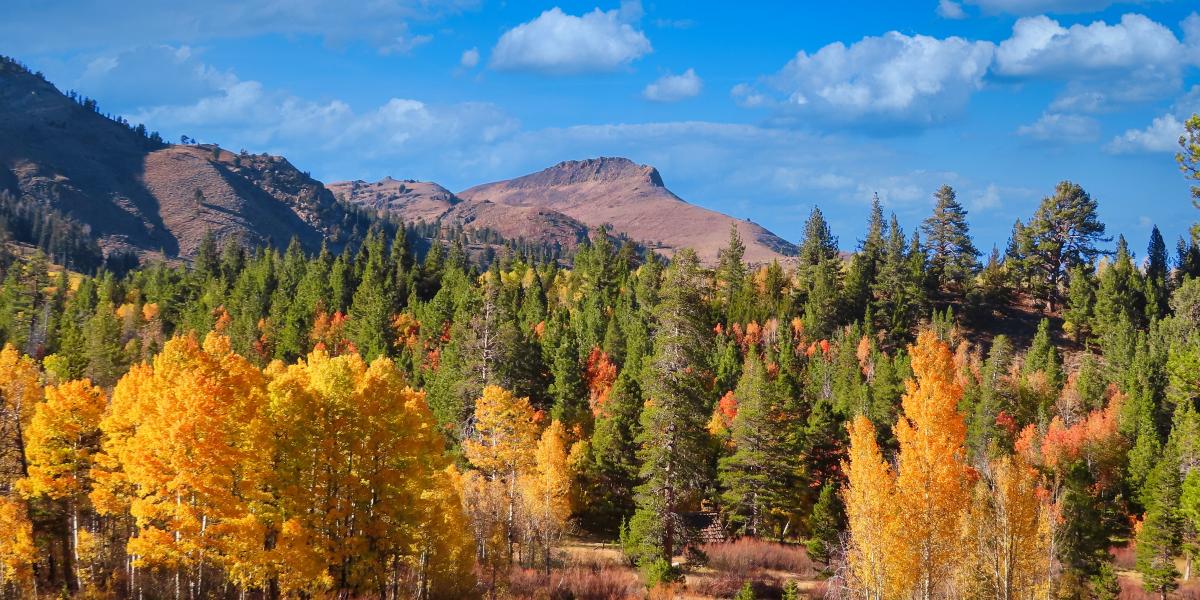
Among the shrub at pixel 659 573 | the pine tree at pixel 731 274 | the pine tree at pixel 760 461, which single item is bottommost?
the shrub at pixel 659 573

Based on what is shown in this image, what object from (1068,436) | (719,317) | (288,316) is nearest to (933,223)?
(719,317)

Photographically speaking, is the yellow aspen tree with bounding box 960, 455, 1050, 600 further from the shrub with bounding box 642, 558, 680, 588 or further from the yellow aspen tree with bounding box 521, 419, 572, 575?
the yellow aspen tree with bounding box 521, 419, 572, 575

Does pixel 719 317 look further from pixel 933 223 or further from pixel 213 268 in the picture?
pixel 213 268

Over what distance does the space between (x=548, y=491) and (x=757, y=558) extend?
12.8 m

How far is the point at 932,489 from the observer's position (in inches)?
1494

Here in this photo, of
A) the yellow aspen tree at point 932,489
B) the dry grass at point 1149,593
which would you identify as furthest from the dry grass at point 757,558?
the dry grass at point 1149,593

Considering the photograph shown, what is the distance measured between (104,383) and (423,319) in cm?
3330

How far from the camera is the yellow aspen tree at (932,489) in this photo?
116 ft

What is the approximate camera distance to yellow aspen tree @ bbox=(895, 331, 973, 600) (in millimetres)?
35406

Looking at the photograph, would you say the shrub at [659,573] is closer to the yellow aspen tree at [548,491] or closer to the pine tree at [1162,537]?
the yellow aspen tree at [548,491]

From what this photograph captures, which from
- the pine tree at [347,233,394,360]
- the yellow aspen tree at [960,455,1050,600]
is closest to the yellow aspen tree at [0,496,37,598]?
the yellow aspen tree at [960,455,1050,600]

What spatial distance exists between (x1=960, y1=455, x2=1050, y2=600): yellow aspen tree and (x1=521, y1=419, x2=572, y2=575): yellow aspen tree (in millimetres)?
20831

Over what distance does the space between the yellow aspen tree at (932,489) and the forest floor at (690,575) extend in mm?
7873

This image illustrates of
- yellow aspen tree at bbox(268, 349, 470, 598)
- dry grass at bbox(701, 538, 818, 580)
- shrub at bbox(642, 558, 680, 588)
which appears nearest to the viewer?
yellow aspen tree at bbox(268, 349, 470, 598)
